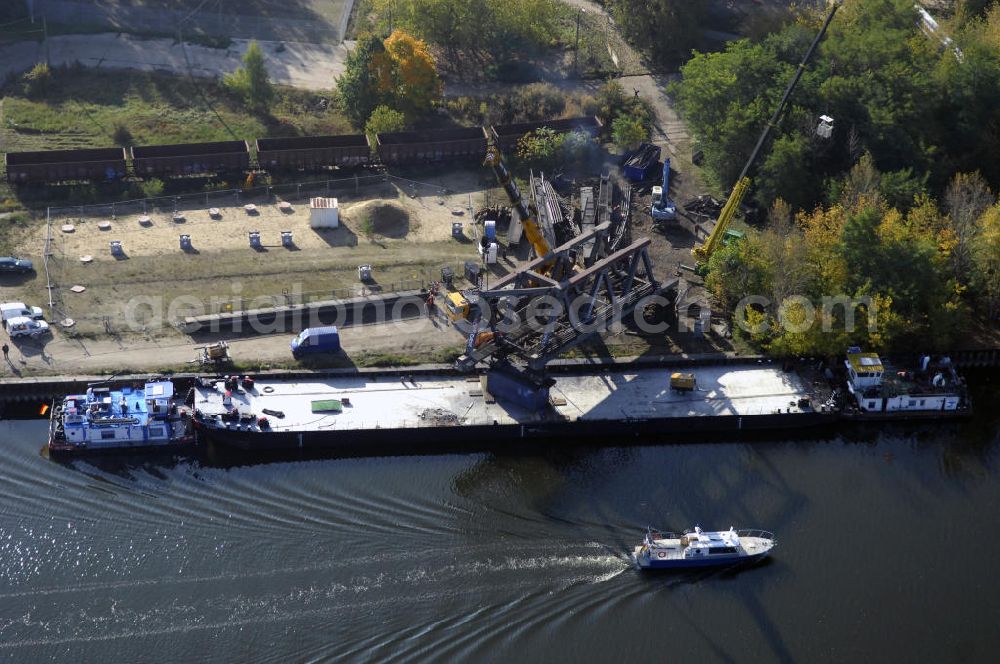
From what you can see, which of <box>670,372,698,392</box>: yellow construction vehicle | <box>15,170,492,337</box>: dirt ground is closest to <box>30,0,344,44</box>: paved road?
<box>15,170,492,337</box>: dirt ground

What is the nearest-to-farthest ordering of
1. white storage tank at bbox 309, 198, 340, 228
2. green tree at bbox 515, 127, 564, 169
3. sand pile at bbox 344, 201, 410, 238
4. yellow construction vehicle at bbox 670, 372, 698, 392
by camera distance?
yellow construction vehicle at bbox 670, 372, 698, 392, white storage tank at bbox 309, 198, 340, 228, sand pile at bbox 344, 201, 410, 238, green tree at bbox 515, 127, 564, 169

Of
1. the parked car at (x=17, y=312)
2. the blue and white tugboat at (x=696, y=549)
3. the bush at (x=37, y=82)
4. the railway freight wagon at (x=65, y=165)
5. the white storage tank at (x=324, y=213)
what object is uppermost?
the bush at (x=37, y=82)

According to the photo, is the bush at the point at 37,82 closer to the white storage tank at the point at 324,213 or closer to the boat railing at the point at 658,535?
the white storage tank at the point at 324,213

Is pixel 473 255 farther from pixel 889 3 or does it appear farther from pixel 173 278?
pixel 889 3

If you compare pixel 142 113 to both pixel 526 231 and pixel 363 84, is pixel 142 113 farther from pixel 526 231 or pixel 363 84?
pixel 526 231

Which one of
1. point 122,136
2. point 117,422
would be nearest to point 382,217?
point 122,136

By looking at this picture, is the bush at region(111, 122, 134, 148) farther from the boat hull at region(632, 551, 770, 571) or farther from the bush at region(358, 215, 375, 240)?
the boat hull at region(632, 551, 770, 571)

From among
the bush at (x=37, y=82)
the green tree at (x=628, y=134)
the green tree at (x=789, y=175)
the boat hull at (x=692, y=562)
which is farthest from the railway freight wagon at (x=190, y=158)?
the boat hull at (x=692, y=562)
